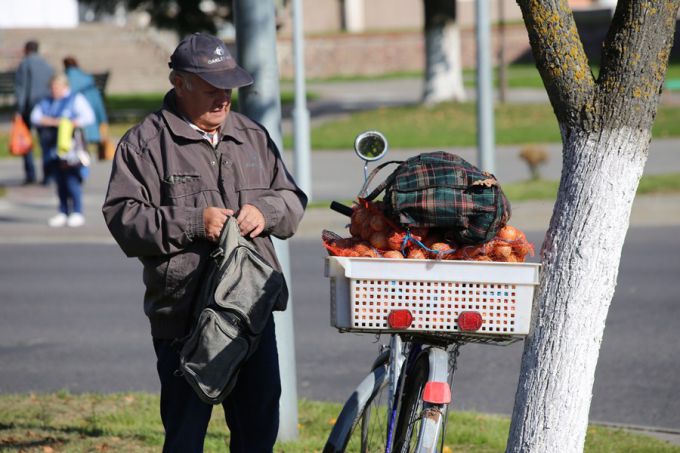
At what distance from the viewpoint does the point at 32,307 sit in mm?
9539

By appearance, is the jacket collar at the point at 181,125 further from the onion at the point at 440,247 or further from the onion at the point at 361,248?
the onion at the point at 440,247

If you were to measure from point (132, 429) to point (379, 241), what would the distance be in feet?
8.00

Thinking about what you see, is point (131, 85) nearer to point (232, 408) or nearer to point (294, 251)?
point (294, 251)

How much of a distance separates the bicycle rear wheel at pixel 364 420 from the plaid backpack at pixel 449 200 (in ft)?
2.29

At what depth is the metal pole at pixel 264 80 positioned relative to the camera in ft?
17.2

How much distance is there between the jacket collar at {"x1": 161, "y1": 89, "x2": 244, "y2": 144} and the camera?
4.00m

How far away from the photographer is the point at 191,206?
399 centimetres

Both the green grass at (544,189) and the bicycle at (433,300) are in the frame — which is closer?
the bicycle at (433,300)

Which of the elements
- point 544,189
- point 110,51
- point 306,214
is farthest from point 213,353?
point 110,51

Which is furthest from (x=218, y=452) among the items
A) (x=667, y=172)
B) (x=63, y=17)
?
(x=63, y=17)

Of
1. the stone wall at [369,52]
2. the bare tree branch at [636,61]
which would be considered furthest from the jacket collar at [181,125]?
the stone wall at [369,52]

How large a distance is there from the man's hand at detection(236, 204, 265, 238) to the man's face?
33 centimetres

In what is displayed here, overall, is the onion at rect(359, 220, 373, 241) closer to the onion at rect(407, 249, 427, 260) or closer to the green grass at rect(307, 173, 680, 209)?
the onion at rect(407, 249, 427, 260)

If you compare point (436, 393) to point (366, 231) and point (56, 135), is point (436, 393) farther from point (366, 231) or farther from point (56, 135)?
point (56, 135)
